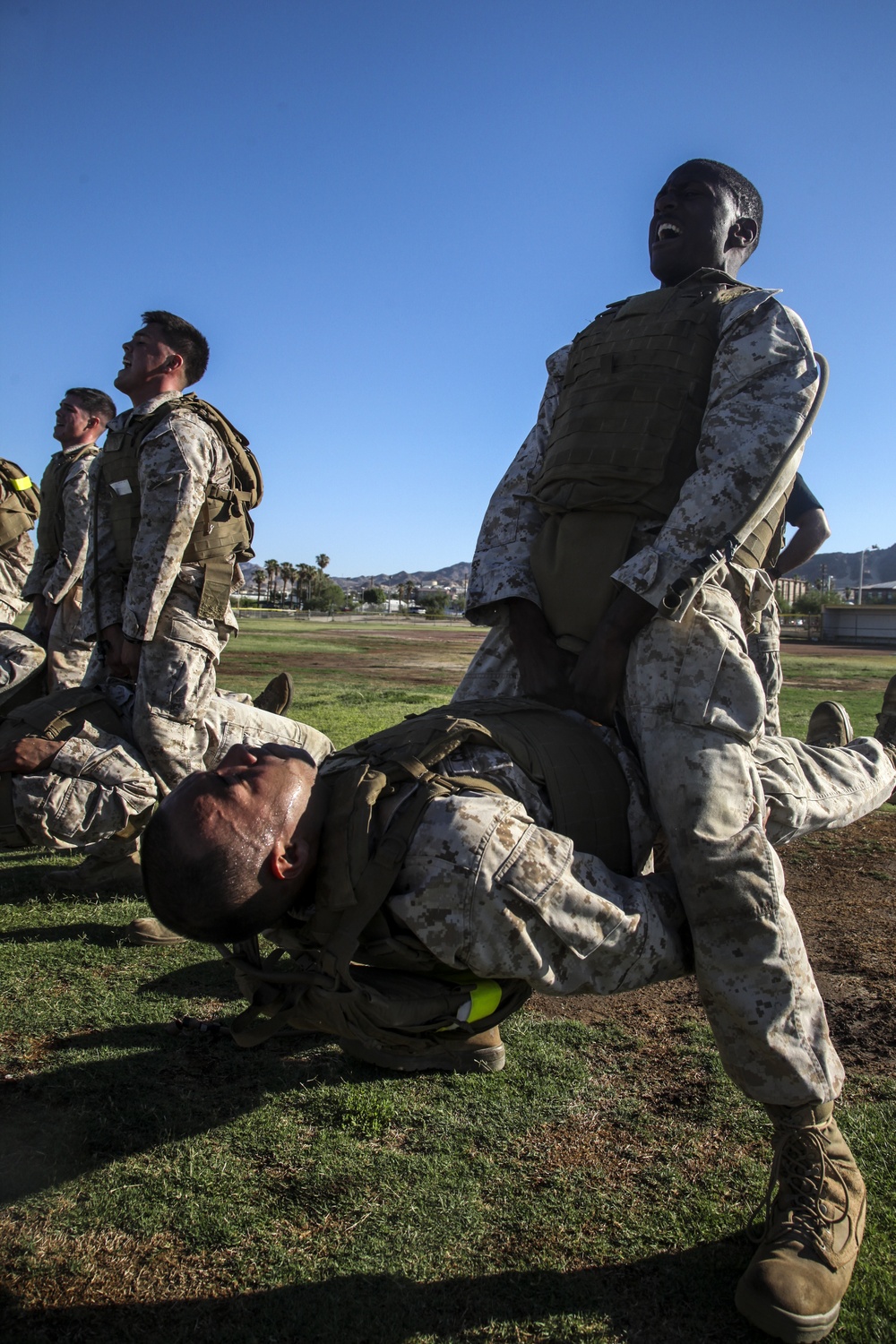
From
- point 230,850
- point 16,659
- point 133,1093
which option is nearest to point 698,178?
point 230,850

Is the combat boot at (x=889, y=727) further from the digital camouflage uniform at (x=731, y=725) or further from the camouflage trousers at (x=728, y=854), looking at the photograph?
the camouflage trousers at (x=728, y=854)

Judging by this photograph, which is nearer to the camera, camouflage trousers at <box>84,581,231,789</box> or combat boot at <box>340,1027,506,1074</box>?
combat boot at <box>340,1027,506,1074</box>

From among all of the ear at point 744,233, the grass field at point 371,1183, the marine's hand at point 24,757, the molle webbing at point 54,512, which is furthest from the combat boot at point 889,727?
the molle webbing at point 54,512

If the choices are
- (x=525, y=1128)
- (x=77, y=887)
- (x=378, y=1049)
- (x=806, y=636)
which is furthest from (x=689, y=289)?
(x=806, y=636)

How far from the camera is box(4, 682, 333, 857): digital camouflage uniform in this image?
446 centimetres

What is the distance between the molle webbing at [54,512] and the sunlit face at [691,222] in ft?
18.2

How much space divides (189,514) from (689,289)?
2.90 metres

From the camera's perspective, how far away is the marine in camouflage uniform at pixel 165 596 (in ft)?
16.0

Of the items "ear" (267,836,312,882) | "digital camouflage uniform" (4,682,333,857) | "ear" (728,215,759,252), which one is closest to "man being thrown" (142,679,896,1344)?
"ear" (267,836,312,882)

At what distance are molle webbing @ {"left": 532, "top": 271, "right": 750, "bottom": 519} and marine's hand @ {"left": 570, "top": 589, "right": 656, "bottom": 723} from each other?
34 cm

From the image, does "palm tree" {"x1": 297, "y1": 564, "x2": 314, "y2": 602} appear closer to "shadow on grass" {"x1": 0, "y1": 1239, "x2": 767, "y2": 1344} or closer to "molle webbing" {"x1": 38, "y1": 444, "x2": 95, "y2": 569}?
"molle webbing" {"x1": 38, "y1": 444, "x2": 95, "y2": 569}

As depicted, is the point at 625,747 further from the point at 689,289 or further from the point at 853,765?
the point at 689,289

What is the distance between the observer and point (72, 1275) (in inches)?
88.4

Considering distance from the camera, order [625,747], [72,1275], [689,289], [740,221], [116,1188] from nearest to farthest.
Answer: [72,1275] → [116,1188] → [625,747] → [689,289] → [740,221]
